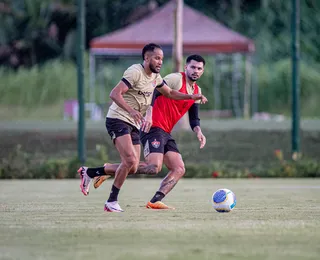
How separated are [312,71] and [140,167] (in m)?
26.8

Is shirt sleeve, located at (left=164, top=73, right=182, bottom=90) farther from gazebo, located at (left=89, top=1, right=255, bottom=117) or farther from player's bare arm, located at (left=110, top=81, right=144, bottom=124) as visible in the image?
gazebo, located at (left=89, top=1, right=255, bottom=117)

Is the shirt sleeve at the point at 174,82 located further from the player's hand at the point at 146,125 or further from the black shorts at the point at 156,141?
the player's hand at the point at 146,125

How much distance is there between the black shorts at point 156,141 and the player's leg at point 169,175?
0.01 metres

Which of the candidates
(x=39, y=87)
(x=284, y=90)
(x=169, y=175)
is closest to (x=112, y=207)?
(x=169, y=175)

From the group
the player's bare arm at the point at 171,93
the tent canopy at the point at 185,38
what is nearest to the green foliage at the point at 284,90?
the tent canopy at the point at 185,38

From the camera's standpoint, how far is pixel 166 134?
508 inches

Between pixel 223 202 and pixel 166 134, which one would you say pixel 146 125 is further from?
pixel 223 202

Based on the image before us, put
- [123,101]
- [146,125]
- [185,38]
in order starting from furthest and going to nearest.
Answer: [185,38], [146,125], [123,101]

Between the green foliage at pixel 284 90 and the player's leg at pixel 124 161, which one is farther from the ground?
the player's leg at pixel 124 161

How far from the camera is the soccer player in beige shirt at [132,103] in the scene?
39.7 feet

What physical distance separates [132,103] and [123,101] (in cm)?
55

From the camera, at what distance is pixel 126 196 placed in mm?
15484

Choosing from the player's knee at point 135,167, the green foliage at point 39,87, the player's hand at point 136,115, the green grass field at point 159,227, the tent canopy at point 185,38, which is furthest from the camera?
the green foliage at point 39,87

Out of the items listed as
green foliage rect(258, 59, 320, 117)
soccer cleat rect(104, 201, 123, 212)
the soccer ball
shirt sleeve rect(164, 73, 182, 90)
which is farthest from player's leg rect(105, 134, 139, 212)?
green foliage rect(258, 59, 320, 117)
